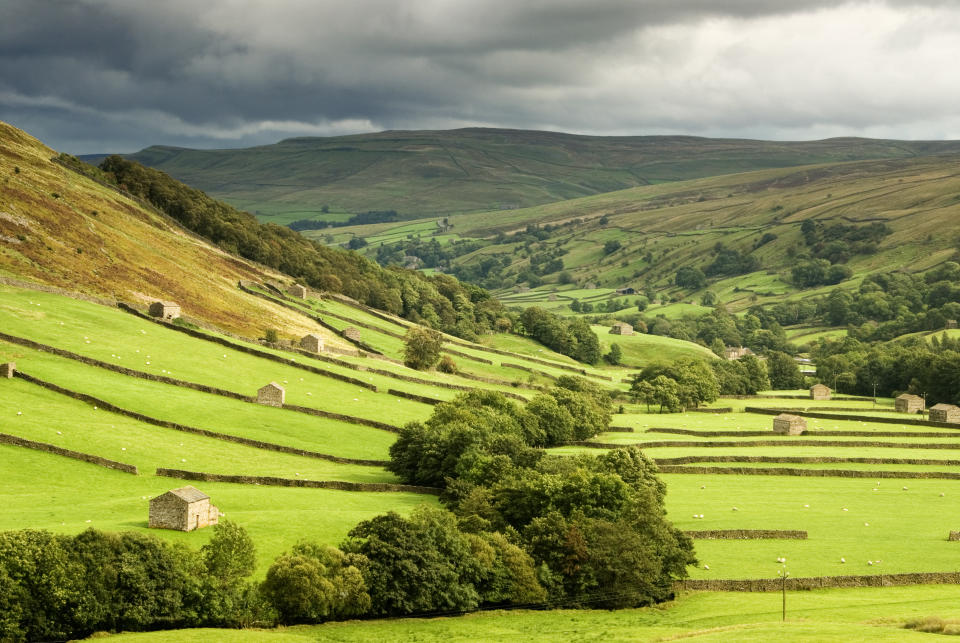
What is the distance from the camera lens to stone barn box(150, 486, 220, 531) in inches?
1984

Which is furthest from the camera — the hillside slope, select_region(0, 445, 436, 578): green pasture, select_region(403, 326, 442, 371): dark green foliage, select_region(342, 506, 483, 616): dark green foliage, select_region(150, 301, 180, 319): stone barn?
select_region(403, 326, 442, 371): dark green foliage

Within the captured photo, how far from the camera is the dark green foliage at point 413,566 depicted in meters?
48.2

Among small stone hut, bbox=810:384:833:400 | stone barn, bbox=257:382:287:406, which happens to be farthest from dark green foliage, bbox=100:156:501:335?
stone barn, bbox=257:382:287:406

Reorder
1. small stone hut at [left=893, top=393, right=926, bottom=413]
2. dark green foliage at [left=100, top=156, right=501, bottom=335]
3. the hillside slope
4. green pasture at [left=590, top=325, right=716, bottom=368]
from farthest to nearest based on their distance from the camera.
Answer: green pasture at [left=590, top=325, right=716, bottom=368] → dark green foliage at [left=100, top=156, right=501, bottom=335] → small stone hut at [left=893, top=393, right=926, bottom=413] → the hillside slope

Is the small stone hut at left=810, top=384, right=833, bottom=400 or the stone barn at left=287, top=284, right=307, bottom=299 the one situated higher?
the stone barn at left=287, top=284, right=307, bottom=299

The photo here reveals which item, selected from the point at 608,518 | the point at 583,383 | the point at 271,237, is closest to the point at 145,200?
the point at 271,237

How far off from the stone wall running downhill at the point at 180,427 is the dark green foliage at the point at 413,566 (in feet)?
75.5

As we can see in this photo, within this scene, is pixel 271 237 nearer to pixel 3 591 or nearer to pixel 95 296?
pixel 95 296

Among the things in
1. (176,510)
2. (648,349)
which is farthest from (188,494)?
(648,349)

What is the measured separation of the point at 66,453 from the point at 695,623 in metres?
39.2

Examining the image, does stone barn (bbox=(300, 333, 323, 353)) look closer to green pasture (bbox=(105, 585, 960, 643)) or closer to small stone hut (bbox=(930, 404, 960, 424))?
green pasture (bbox=(105, 585, 960, 643))

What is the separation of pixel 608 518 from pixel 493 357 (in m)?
81.0

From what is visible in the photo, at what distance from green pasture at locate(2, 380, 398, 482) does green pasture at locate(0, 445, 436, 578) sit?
2.72 metres

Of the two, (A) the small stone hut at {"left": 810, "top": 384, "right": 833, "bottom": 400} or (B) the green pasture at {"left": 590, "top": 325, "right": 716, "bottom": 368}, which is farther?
(B) the green pasture at {"left": 590, "top": 325, "right": 716, "bottom": 368}
